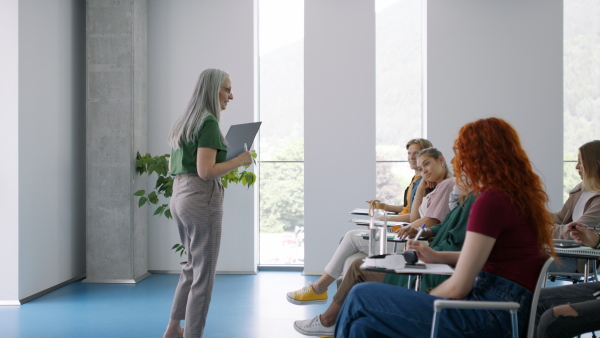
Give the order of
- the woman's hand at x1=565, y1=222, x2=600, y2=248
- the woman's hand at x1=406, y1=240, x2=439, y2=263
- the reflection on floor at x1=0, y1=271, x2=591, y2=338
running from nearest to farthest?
1. the woman's hand at x1=406, y1=240, x2=439, y2=263
2. the woman's hand at x1=565, y1=222, x2=600, y2=248
3. the reflection on floor at x1=0, y1=271, x2=591, y2=338

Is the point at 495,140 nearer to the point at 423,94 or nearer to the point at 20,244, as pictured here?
the point at 20,244

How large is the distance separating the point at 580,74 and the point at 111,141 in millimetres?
5152

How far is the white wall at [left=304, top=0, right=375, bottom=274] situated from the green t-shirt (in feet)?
10.3

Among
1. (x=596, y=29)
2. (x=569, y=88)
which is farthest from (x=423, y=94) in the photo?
(x=596, y=29)

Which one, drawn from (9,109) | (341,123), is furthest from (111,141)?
→ (341,123)

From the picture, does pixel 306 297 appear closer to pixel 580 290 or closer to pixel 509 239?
pixel 580 290

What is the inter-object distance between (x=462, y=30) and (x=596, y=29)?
155 cm

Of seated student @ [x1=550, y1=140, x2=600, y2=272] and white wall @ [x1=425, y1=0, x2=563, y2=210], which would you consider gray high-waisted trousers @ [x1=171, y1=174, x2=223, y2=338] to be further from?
white wall @ [x1=425, y1=0, x2=563, y2=210]

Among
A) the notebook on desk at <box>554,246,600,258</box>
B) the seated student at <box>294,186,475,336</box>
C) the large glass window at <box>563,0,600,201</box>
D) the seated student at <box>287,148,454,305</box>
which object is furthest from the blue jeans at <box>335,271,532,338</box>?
the large glass window at <box>563,0,600,201</box>

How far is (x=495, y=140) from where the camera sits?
7.13 feet

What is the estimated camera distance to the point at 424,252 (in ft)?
8.05

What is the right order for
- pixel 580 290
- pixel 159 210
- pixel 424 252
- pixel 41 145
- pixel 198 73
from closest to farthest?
pixel 424 252
pixel 580 290
pixel 41 145
pixel 159 210
pixel 198 73

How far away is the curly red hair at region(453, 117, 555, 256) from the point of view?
6.95ft

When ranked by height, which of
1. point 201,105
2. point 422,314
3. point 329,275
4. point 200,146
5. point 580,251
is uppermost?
point 201,105
